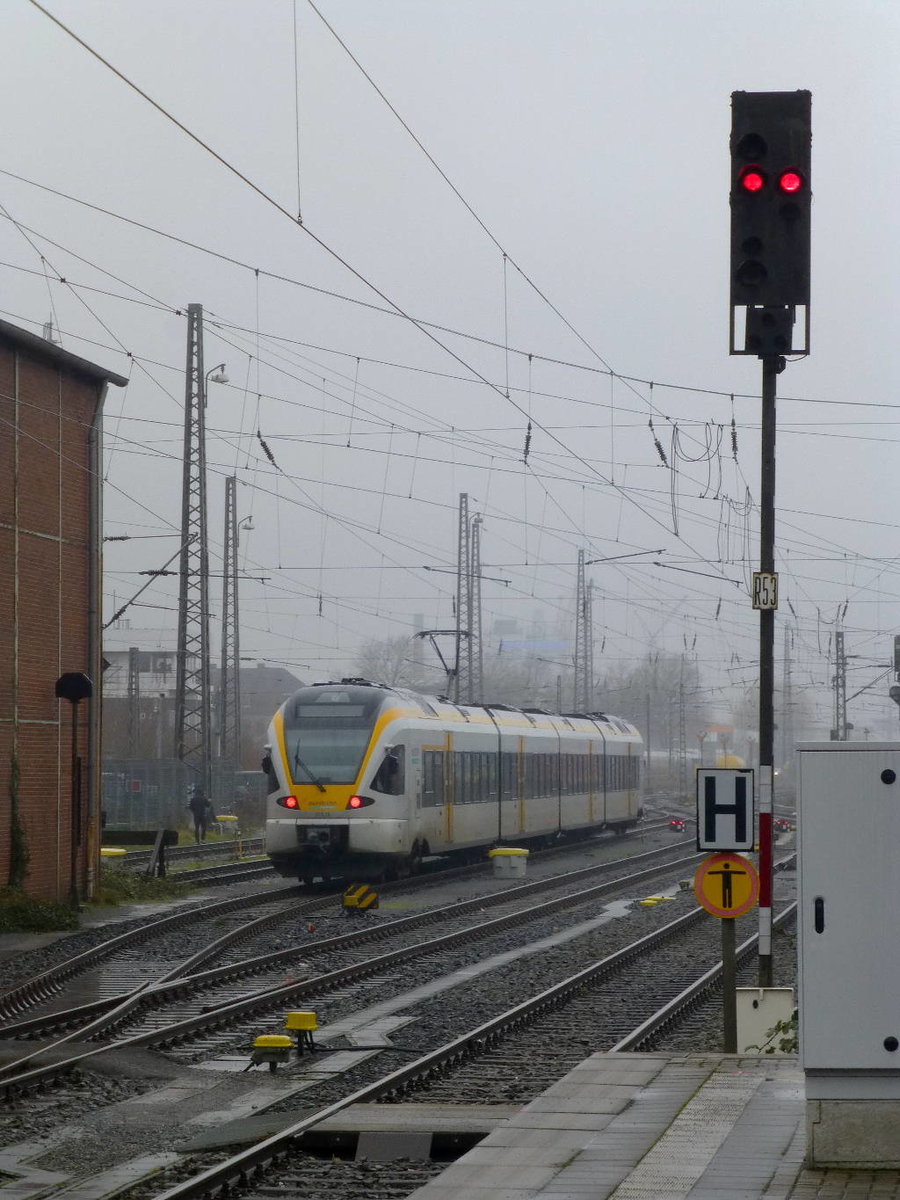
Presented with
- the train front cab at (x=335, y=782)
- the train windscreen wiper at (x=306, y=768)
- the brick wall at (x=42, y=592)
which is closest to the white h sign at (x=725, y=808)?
the brick wall at (x=42, y=592)

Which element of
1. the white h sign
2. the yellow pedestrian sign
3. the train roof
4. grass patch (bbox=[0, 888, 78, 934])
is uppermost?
the train roof

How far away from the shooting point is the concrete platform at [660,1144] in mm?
6922

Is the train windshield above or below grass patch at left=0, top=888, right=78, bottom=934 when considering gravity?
above

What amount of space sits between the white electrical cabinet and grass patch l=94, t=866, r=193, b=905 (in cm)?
1917

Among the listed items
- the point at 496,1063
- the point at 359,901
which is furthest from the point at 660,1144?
the point at 359,901

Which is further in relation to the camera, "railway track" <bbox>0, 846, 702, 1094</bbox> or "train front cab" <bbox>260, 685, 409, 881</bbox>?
"train front cab" <bbox>260, 685, 409, 881</bbox>

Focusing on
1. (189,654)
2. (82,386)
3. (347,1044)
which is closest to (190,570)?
(189,654)

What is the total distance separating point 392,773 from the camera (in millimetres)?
27344

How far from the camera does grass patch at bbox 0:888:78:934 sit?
21.5 m

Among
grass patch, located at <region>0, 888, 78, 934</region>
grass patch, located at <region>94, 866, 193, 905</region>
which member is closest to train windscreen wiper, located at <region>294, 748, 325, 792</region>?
grass patch, located at <region>94, 866, 193, 905</region>

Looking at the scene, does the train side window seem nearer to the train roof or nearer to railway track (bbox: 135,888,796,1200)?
the train roof

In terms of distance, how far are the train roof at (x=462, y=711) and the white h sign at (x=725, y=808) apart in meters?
16.2

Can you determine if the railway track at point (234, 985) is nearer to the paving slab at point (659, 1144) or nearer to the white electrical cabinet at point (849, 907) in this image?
the paving slab at point (659, 1144)

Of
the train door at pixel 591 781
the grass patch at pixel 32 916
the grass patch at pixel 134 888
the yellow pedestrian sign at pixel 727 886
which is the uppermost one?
the yellow pedestrian sign at pixel 727 886
